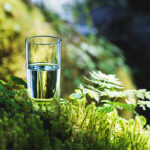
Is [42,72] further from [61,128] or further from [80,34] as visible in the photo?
[80,34]

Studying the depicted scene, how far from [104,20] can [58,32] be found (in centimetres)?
522

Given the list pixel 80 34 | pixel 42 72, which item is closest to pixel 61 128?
pixel 42 72

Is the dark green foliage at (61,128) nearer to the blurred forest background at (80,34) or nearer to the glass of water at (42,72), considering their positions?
the glass of water at (42,72)

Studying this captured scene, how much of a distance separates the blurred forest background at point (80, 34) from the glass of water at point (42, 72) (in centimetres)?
244

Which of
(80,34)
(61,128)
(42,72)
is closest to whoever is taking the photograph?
(61,128)

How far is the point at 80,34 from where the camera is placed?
19.2 feet

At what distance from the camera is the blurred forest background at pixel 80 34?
3.92 metres

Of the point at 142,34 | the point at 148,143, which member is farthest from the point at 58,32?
the point at 142,34

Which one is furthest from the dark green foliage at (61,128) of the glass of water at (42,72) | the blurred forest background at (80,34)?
the blurred forest background at (80,34)

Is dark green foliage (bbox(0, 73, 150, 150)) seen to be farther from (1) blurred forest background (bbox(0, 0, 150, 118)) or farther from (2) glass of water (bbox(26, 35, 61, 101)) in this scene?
(1) blurred forest background (bbox(0, 0, 150, 118))

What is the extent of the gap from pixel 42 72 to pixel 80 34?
15.2 feet

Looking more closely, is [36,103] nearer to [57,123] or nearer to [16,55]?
[57,123]

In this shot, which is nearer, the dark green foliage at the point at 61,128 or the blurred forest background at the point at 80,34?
the dark green foliage at the point at 61,128

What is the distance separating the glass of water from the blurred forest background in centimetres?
244
